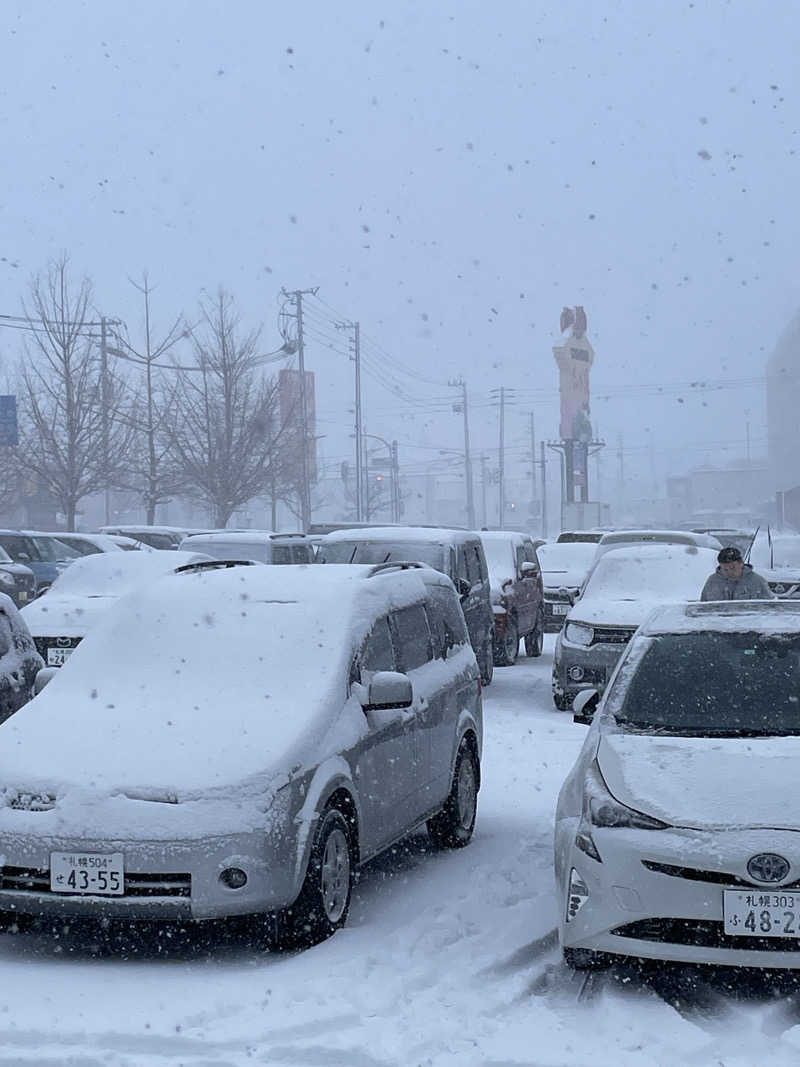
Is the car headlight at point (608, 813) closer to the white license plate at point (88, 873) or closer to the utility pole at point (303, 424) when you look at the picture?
the white license plate at point (88, 873)

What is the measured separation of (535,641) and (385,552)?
5.57m

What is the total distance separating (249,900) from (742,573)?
6316mm

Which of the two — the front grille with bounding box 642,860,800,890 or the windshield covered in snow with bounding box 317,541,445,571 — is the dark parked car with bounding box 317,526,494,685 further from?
the front grille with bounding box 642,860,800,890

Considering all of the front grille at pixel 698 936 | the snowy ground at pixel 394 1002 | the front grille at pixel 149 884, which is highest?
the front grille at pixel 149 884

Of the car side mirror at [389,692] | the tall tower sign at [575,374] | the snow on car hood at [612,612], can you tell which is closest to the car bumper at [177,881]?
the car side mirror at [389,692]

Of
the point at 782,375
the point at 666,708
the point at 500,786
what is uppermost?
the point at 782,375

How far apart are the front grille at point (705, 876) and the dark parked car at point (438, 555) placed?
32.0 ft

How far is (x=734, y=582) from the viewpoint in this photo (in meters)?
11.2

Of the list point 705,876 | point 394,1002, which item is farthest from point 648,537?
point 394,1002

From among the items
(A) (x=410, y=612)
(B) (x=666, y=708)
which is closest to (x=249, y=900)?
(B) (x=666, y=708)

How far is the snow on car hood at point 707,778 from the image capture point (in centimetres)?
547

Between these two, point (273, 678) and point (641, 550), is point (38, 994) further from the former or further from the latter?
point (641, 550)

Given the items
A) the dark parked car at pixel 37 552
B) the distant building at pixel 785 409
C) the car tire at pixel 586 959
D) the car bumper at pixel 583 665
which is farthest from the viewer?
the distant building at pixel 785 409

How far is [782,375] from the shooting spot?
122625mm
